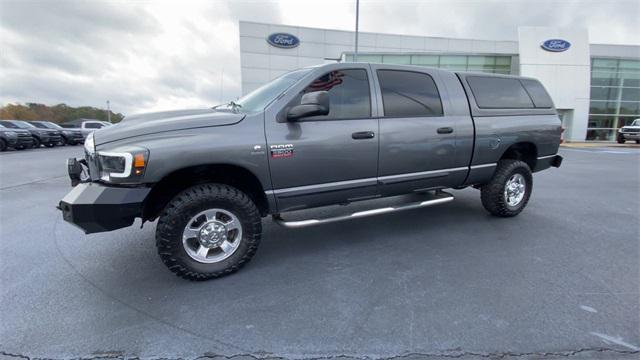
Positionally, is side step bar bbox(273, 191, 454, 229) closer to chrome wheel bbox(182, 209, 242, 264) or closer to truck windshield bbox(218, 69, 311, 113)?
chrome wheel bbox(182, 209, 242, 264)

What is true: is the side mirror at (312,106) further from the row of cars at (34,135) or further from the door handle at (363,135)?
the row of cars at (34,135)

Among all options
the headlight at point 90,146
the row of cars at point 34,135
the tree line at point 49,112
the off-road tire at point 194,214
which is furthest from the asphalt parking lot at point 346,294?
the tree line at point 49,112

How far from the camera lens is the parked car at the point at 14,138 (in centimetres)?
1590

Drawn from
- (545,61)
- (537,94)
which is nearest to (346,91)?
(537,94)

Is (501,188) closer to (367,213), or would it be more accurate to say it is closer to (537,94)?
(537,94)

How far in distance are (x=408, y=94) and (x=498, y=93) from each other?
64.4 inches

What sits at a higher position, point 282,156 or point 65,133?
point 65,133

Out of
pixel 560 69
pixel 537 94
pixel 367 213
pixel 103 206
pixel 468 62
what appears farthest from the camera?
pixel 468 62

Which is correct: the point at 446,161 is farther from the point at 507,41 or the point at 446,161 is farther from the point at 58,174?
the point at 507,41

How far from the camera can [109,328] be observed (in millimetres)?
2342

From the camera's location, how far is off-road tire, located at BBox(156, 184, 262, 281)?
275 centimetres

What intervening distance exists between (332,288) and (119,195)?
1873 millimetres

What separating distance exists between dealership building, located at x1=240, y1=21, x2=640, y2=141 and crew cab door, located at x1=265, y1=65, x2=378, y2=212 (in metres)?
25.2

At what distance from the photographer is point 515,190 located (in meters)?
4.76
